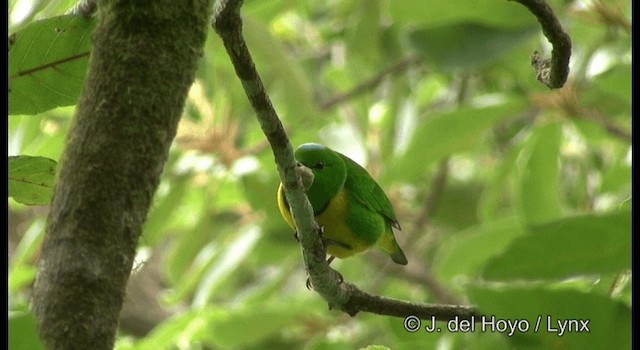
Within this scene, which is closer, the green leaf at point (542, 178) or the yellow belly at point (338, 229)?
the yellow belly at point (338, 229)

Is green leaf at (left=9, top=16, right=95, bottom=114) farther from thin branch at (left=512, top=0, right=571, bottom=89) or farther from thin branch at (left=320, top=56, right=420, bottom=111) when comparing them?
thin branch at (left=320, top=56, right=420, bottom=111)

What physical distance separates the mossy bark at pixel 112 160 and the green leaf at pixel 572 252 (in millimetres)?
284

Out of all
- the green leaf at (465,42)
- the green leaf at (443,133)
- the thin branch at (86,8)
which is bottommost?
the thin branch at (86,8)

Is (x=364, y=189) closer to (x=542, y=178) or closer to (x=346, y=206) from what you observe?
(x=346, y=206)

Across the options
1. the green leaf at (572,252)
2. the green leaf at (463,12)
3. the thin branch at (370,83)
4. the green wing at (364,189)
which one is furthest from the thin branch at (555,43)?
the thin branch at (370,83)

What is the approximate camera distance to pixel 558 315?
57cm

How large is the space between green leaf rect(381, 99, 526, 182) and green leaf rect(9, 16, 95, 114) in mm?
1110

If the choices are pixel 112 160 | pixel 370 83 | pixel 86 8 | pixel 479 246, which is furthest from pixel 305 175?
pixel 370 83

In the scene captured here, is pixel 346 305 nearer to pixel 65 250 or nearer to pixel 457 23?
pixel 65 250

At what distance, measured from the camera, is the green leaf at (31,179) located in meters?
0.74

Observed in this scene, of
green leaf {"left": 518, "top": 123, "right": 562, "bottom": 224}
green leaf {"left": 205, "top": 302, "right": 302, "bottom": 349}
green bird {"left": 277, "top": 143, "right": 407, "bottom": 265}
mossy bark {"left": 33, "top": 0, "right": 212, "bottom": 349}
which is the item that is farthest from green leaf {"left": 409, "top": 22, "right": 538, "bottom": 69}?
mossy bark {"left": 33, "top": 0, "right": 212, "bottom": 349}

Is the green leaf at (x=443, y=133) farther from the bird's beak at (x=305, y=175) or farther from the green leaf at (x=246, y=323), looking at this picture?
the bird's beak at (x=305, y=175)

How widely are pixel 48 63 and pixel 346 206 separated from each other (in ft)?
0.96

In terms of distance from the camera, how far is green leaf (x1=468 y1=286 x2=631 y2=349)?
54cm
